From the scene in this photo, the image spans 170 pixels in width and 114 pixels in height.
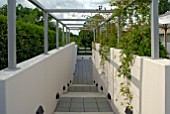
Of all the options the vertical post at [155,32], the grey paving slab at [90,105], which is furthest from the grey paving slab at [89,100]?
the vertical post at [155,32]

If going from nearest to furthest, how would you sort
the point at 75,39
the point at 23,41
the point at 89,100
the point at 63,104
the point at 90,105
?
the point at 23,41 → the point at 90,105 → the point at 63,104 → the point at 89,100 → the point at 75,39

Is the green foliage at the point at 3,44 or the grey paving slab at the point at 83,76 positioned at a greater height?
the green foliage at the point at 3,44

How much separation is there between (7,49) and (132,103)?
1.65 metres

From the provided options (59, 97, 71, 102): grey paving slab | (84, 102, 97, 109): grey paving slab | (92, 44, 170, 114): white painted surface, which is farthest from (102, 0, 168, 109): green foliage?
(59, 97, 71, 102): grey paving slab

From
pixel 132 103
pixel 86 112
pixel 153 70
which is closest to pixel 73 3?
pixel 86 112

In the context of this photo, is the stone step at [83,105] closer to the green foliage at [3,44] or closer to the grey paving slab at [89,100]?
the grey paving slab at [89,100]

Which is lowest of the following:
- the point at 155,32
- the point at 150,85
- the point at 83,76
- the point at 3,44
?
the point at 83,76

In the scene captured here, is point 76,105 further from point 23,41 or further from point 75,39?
point 75,39

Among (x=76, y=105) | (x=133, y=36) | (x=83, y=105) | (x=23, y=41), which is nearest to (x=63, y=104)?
(x=76, y=105)

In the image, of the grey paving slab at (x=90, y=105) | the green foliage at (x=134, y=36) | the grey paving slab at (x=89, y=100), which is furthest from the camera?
the grey paving slab at (x=89, y=100)

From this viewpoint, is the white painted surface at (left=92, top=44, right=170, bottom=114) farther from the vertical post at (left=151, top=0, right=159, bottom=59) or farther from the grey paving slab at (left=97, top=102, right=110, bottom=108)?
the grey paving slab at (left=97, top=102, right=110, bottom=108)

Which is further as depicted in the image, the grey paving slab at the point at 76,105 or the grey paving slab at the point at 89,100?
the grey paving slab at the point at 89,100

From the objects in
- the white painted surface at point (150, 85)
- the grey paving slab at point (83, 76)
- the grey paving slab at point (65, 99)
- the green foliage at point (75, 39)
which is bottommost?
the grey paving slab at point (83, 76)

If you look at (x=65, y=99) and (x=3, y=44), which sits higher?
(x=3, y=44)
